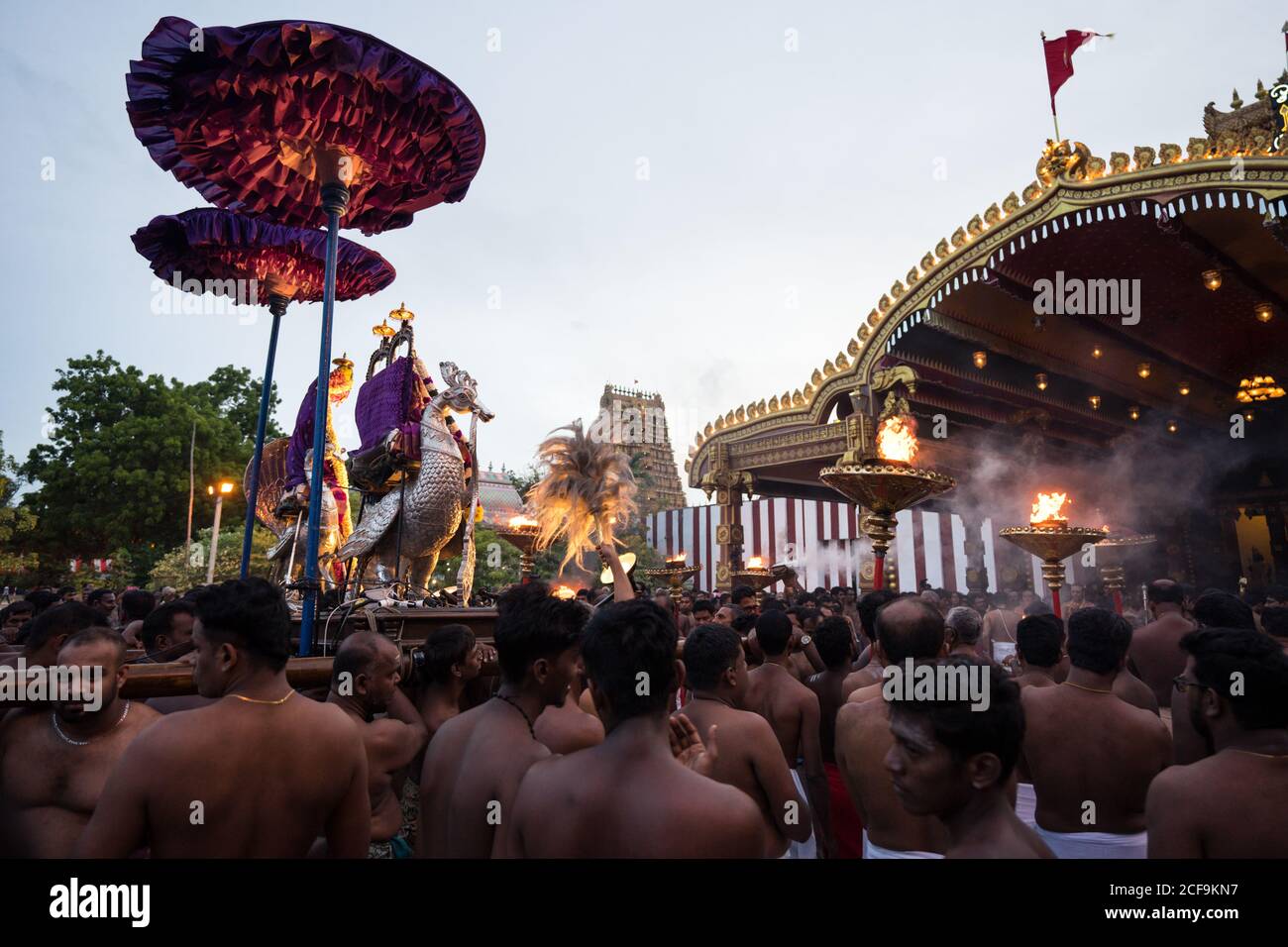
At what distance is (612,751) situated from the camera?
6.81 ft

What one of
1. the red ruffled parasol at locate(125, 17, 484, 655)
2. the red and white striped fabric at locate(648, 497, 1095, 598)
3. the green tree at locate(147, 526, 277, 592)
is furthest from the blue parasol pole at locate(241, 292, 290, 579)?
the green tree at locate(147, 526, 277, 592)

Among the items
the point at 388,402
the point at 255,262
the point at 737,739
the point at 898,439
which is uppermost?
the point at 255,262

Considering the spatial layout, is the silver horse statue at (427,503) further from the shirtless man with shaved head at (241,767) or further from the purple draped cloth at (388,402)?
the shirtless man with shaved head at (241,767)

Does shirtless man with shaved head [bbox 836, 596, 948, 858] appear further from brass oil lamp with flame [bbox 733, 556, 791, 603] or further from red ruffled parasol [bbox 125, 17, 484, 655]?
brass oil lamp with flame [bbox 733, 556, 791, 603]

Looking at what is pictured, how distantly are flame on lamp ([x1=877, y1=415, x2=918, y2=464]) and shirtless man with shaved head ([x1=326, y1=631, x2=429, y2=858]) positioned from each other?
30.2ft

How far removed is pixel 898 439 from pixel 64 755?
10.6m

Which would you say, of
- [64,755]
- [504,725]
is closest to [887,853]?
[504,725]

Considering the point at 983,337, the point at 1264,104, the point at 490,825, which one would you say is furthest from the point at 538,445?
the point at 1264,104

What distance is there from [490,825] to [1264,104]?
652 inches

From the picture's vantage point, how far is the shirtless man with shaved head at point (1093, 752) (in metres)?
3.56

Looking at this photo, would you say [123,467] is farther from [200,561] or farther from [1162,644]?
[1162,644]

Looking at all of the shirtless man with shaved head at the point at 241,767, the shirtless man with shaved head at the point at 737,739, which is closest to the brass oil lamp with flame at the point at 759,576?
the shirtless man with shaved head at the point at 737,739
